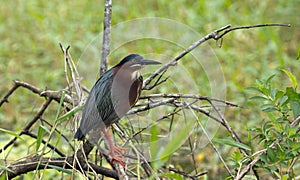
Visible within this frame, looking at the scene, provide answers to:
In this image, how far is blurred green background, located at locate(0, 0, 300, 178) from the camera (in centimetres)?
525

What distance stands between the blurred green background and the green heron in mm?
2075

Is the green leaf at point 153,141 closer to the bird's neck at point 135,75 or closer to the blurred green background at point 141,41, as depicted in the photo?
the bird's neck at point 135,75

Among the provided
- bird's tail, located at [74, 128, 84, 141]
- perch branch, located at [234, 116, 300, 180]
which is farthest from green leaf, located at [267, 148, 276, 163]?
bird's tail, located at [74, 128, 84, 141]

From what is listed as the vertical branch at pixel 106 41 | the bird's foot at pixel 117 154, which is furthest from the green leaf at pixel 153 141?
the vertical branch at pixel 106 41

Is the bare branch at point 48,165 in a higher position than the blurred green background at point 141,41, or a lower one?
lower

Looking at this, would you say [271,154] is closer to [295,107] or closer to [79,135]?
[295,107]

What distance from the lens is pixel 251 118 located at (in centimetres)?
473

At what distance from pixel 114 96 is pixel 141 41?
2894mm

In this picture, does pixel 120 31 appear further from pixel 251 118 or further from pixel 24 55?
pixel 24 55

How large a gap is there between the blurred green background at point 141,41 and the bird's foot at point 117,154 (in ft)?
6.80

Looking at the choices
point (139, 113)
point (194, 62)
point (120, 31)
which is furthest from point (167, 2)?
point (139, 113)

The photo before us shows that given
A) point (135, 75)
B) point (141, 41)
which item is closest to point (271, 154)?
point (135, 75)

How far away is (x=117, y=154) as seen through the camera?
2.75 meters

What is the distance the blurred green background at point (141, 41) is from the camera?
525 centimetres
